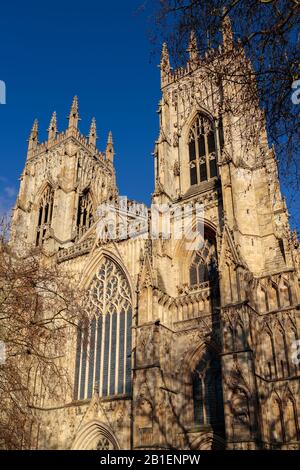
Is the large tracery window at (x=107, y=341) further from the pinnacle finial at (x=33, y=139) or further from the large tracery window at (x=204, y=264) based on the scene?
the pinnacle finial at (x=33, y=139)

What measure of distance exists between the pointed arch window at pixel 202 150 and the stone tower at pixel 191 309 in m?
0.07

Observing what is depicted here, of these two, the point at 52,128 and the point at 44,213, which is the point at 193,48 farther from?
the point at 52,128

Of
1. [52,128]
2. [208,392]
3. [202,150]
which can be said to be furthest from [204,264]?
[52,128]

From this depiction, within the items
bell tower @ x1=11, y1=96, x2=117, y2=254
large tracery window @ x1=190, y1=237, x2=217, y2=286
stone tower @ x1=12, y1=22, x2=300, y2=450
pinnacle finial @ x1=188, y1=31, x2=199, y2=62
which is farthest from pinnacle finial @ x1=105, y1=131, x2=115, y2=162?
pinnacle finial @ x1=188, y1=31, x2=199, y2=62

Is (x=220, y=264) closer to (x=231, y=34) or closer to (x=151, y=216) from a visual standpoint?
(x=151, y=216)

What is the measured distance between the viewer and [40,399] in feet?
75.0

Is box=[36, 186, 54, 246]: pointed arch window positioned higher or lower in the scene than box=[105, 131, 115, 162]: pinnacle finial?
lower

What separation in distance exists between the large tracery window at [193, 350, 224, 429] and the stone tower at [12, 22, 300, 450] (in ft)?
0.15

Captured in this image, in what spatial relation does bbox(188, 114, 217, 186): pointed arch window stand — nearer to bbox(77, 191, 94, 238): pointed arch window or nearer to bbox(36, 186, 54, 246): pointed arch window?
bbox(77, 191, 94, 238): pointed arch window

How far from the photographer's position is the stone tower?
16.7m

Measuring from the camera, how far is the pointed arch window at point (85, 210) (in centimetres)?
3484

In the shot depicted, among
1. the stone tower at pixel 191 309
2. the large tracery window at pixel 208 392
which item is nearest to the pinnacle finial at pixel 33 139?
the stone tower at pixel 191 309

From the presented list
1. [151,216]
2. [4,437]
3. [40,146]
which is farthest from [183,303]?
[40,146]
